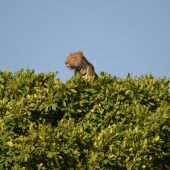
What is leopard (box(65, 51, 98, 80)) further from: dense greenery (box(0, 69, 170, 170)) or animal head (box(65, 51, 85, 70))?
dense greenery (box(0, 69, 170, 170))

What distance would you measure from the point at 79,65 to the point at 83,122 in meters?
4.79

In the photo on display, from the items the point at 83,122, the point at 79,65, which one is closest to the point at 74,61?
the point at 79,65

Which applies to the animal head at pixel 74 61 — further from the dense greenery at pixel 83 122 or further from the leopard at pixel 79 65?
the dense greenery at pixel 83 122

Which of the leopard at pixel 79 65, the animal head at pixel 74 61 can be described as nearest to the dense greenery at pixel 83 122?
the leopard at pixel 79 65

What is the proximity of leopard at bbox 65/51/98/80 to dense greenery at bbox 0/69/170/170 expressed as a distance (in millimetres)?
3280

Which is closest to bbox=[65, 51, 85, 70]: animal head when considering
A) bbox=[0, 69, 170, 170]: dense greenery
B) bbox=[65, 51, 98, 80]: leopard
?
bbox=[65, 51, 98, 80]: leopard

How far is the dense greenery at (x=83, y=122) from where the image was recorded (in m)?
13.3

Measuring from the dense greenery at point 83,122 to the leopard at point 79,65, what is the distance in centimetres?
328

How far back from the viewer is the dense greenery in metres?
13.3

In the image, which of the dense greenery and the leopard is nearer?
the dense greenery

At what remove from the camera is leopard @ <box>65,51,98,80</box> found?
19.2 meters

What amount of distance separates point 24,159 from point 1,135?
1127 mm

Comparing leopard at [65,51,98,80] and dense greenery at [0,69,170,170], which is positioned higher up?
leopard at [65,51,98,80]

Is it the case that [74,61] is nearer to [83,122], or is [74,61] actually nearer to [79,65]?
[79,65]
